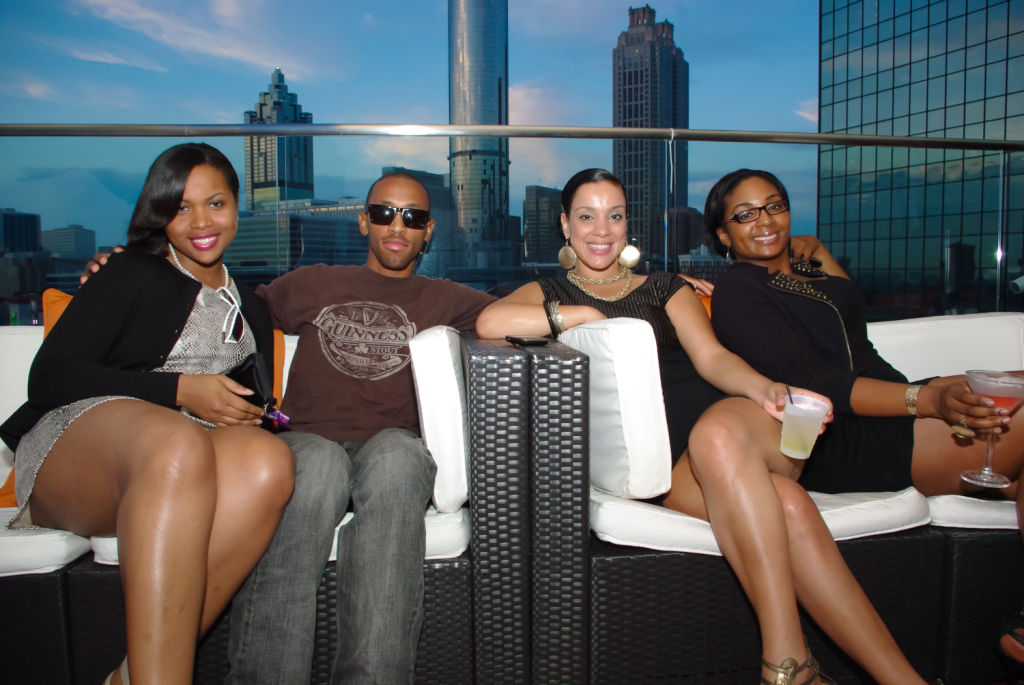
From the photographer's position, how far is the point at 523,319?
4.76 ft

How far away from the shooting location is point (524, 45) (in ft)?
124

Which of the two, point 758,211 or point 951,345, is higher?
point 758,211

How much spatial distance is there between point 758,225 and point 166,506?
5.30ft

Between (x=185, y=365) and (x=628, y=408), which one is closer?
(x=628, y=408)

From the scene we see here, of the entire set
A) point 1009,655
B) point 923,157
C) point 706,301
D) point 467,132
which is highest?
point 923,157

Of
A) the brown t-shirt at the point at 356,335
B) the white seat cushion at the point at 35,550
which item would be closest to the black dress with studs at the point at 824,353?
the brown t-shirt at the point at 356,335

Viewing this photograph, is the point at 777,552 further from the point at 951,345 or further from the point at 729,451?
the point at 951,345

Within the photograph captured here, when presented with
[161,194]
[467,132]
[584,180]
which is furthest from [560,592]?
[467,132]

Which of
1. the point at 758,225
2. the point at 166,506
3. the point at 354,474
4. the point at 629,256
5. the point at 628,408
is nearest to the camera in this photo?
the point at 166,506

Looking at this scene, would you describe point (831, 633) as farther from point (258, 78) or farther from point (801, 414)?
point (258, 78)

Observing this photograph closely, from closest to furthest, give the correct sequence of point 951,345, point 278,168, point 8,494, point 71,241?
point 8,494
point 951,345
point 278,168
point 71,241

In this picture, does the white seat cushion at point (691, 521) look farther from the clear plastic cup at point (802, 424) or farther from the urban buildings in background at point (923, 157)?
the urban buildings in background at point (923, 157)

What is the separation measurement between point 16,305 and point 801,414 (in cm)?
331

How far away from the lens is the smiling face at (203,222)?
1.34 metres
